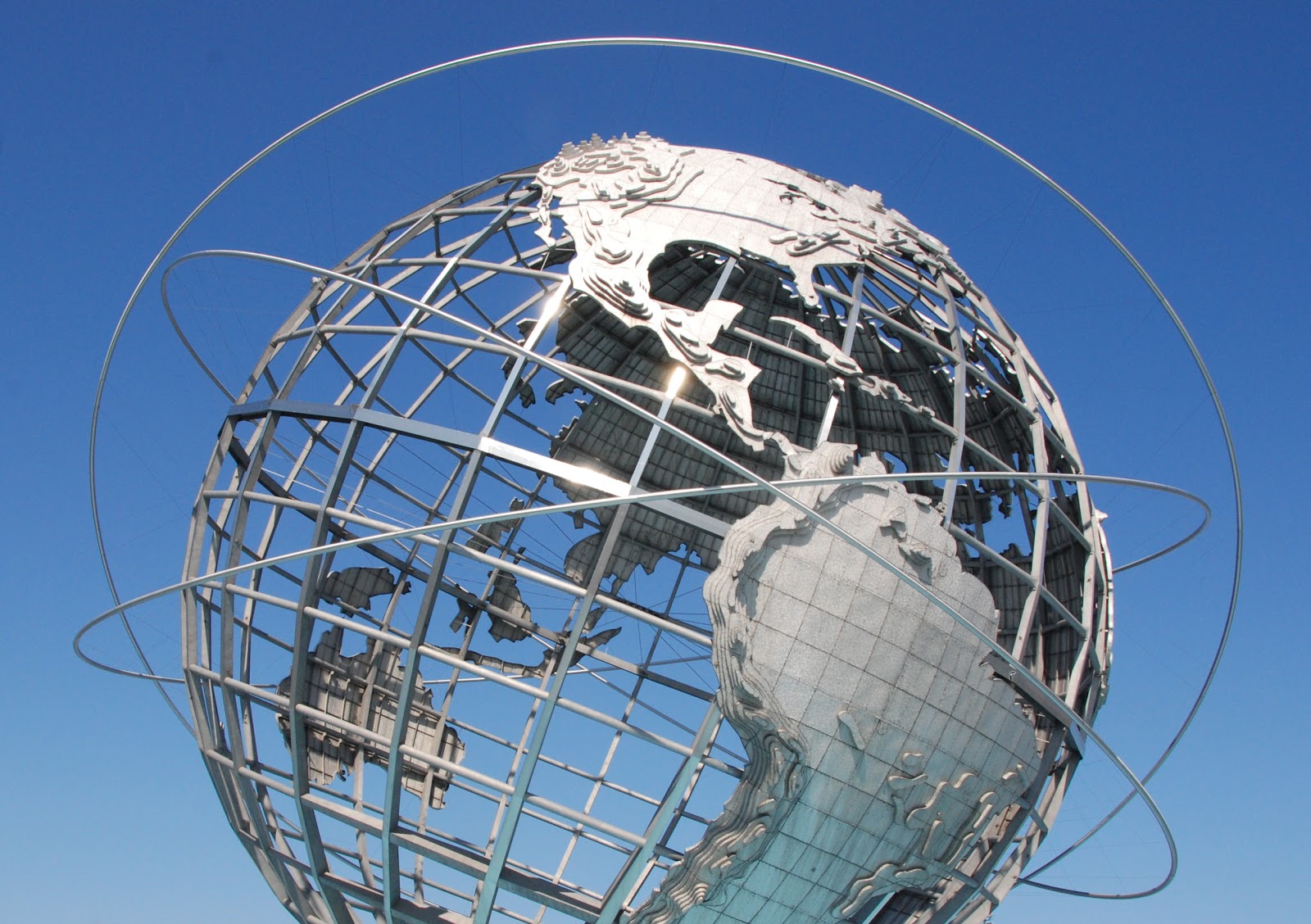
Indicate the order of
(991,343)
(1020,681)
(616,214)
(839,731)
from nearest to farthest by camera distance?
(839,731)
(1020,681)
(616,214)
(991,343)

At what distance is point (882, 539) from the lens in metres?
9.88

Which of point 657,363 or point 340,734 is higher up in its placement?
point 657,363

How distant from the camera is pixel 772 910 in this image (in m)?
9.84

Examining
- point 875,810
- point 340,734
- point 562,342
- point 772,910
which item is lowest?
point 772,910

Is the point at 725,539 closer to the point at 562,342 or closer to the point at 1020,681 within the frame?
the point at 1020,681

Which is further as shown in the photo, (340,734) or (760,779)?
(340,734)

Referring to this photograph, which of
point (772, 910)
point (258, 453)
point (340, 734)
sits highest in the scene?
point (258, 453)

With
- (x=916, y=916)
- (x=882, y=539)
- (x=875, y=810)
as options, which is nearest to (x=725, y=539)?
(x=882, y=539)

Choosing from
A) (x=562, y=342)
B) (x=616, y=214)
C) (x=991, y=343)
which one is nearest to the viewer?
(x=616, y=214)

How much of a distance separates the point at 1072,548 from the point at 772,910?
5.61 metres

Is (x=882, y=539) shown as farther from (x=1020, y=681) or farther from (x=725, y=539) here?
(x=1020, y=681)

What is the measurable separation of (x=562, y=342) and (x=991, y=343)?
5872mm

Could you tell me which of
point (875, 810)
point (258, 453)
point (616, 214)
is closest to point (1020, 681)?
point (875, 810)

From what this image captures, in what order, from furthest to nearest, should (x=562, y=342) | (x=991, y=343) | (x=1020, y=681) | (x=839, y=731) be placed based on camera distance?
(x=562, y=342), (x=991, y=343), (x=1020, y=681), (x=839, y=731)
